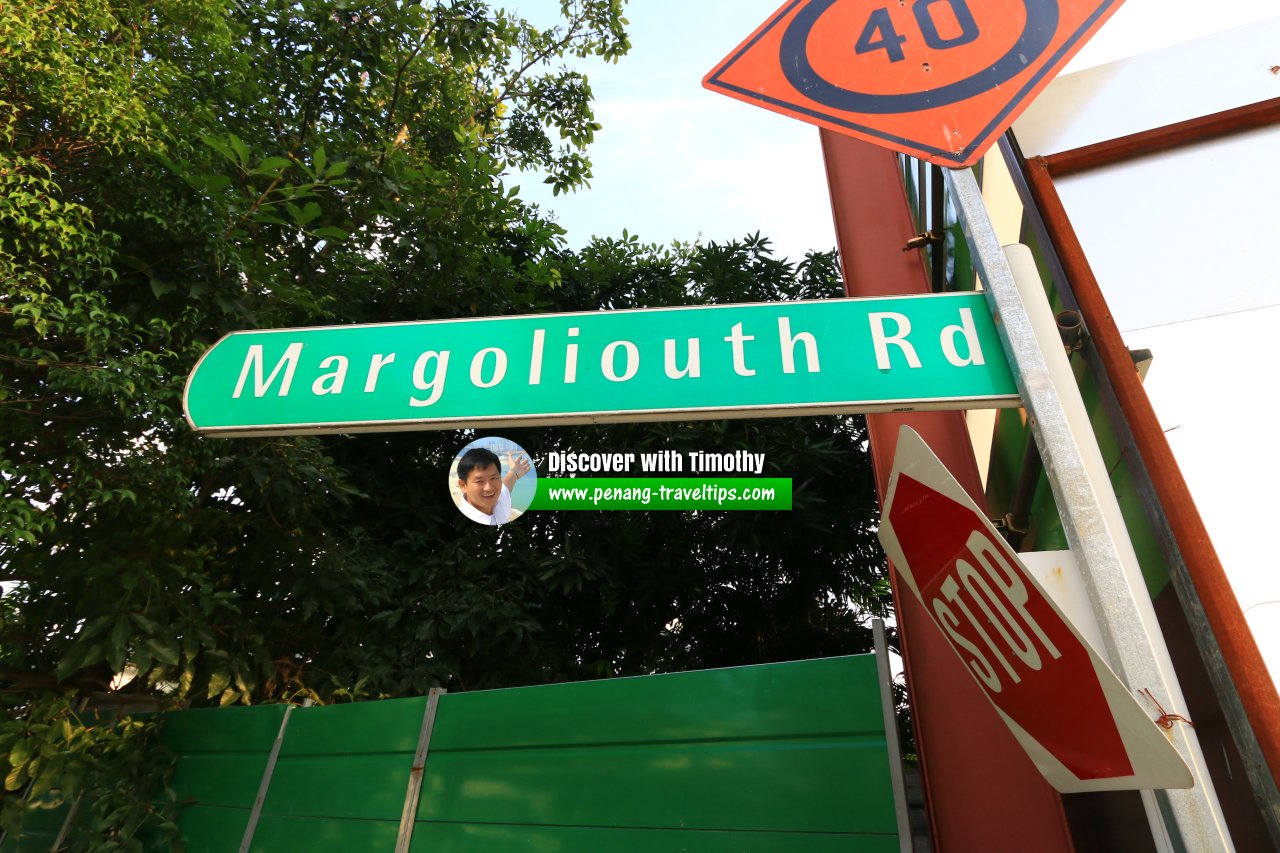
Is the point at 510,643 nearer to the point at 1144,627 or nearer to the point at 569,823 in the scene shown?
the point at 569,823

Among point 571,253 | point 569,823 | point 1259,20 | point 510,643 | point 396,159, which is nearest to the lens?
point 1259,20

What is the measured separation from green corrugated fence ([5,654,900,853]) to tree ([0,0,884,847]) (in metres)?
1.06

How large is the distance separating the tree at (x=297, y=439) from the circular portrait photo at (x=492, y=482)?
0.64 feet

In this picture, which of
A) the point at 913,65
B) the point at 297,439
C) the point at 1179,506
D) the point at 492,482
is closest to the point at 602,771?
the point at 1179,506

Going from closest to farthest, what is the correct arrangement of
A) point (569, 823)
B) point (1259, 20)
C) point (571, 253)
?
point (1259, 20)
point (569, 823)
point (571, 253)

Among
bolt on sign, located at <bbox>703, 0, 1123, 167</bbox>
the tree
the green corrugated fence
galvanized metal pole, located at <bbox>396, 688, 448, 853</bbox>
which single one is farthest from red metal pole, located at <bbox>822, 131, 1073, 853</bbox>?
the tree

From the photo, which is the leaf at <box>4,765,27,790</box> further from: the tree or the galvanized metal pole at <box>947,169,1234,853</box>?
the galvanized metal pole at <box>947,169,1234,853</box>

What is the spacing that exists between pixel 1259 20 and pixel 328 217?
180 inches

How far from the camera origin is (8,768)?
364cm

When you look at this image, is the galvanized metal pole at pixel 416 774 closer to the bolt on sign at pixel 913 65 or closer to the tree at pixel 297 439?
the tree at pixel 297 439

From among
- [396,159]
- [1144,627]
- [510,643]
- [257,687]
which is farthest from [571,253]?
[1144,627]

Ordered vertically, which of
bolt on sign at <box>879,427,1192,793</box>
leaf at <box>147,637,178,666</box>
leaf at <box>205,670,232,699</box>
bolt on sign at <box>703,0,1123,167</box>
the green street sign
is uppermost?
bolt on sign at <box>703,0,1123,167</box>

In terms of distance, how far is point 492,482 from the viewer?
20.7 ft

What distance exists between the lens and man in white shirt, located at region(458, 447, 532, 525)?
6199mm
